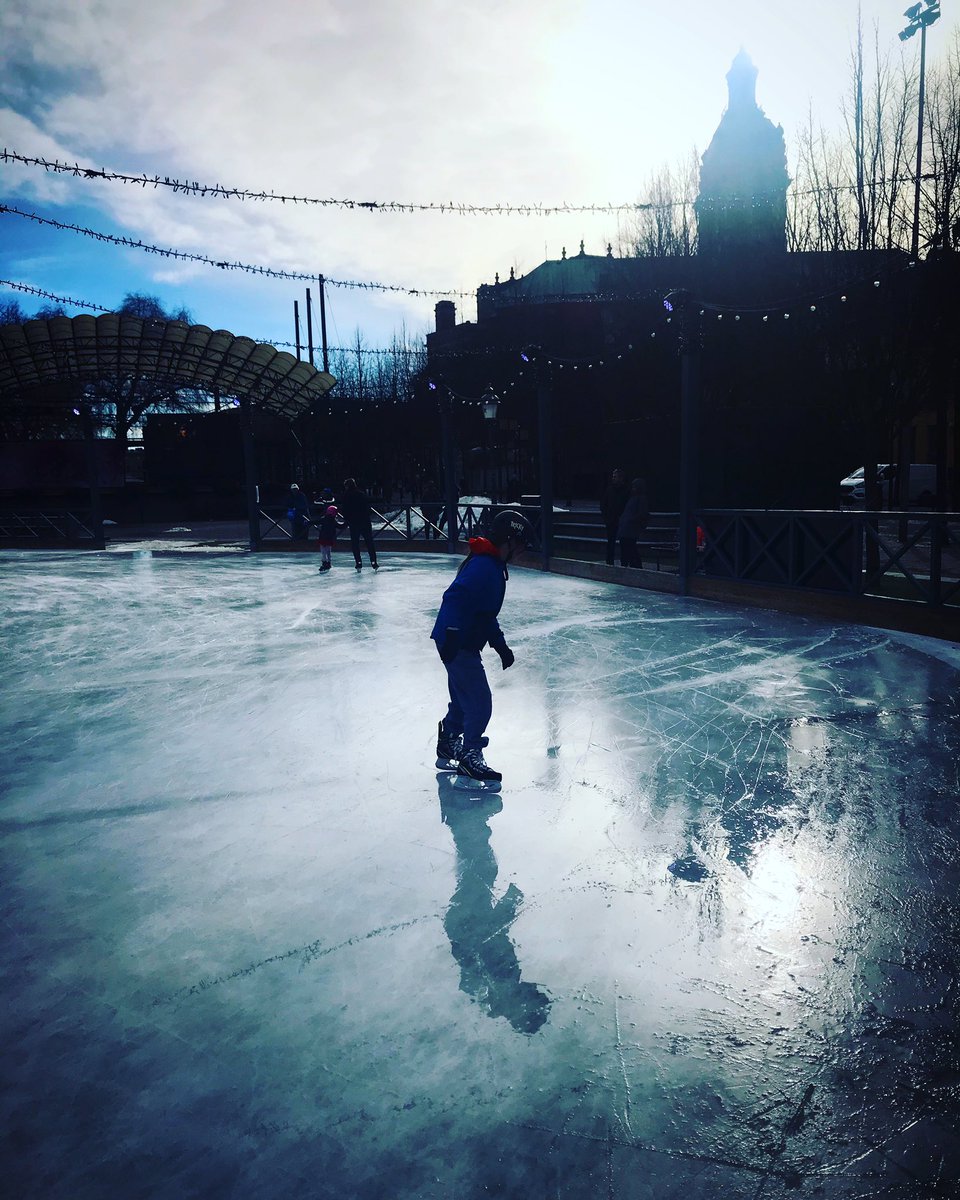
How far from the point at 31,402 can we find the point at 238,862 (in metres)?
26.9

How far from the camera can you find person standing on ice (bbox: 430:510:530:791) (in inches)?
177

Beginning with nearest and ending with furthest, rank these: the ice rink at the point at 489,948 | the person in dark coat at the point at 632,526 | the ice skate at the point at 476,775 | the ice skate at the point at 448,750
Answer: the ice rink at the point at 489,948, the ice skate at the point at 476,775, the ice skate at the point at 448,750, the person in dark coat at the point at 632,526

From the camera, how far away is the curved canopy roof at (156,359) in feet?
65.4

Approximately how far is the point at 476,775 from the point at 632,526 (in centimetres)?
925

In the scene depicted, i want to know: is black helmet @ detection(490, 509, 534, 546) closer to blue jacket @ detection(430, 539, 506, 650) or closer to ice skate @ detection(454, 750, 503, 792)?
blue jacket @ detection(430, 539, 506, 650)

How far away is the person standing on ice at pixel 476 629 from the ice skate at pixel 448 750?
11 cm

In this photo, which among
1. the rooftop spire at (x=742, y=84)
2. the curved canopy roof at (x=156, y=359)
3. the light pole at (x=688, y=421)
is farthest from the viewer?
the rooftop spire at (x=742, y=84)

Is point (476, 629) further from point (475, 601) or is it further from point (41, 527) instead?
point (41, 527)

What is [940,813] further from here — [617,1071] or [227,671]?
[227,671]

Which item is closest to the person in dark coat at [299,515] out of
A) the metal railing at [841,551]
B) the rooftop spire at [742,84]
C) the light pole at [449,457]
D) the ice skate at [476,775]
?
the light pole at [449,457]

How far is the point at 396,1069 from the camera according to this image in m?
2.25

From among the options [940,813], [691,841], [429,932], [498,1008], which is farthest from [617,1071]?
[940,813]

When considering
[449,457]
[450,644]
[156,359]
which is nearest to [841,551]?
[450,644]

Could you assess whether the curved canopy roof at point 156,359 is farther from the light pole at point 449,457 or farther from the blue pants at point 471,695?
the blue pants at point 471,695
